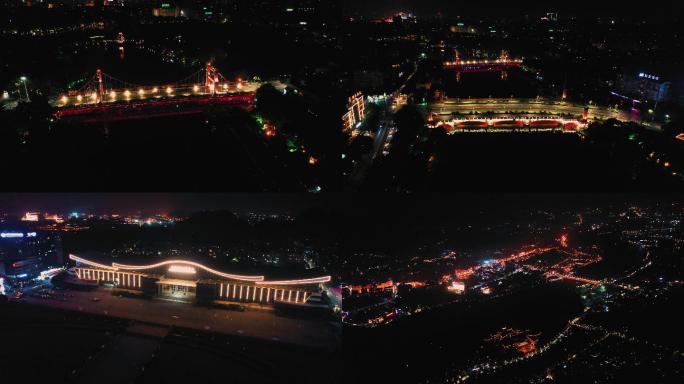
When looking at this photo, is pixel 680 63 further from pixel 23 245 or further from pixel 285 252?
pixel 23 245

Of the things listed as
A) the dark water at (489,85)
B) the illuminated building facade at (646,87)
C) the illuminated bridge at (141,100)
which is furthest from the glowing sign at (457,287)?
the illuminated building facade at (646,87)

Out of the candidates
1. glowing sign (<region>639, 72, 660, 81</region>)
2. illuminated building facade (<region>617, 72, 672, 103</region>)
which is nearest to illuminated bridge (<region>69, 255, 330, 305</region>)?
illuminated building facade (<region>617, 72, 672, 103</region>)

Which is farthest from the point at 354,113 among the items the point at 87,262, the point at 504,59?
the point at 504,59

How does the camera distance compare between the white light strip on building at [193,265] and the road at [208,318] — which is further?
the white light strip on building at [193,265]

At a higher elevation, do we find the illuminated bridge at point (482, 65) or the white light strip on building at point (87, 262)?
the illuminated bridge at point (482, 65)

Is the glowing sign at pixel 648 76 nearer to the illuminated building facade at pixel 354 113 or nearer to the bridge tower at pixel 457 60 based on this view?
the bridge tower at pixel 457 60

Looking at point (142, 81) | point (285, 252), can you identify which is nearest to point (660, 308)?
point (285, 252)
